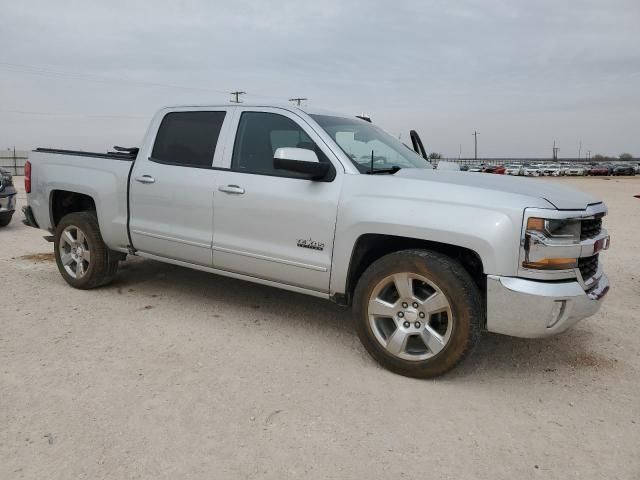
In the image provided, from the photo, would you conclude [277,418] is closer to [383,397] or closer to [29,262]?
[383,397]

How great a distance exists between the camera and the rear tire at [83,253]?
5281 millimetres

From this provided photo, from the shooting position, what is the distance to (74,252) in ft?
18.0

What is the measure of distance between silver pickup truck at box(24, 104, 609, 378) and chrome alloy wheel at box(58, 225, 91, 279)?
0.12 feet

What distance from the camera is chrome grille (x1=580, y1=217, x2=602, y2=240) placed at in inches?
131

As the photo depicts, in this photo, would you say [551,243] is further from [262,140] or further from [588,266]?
[262,140]

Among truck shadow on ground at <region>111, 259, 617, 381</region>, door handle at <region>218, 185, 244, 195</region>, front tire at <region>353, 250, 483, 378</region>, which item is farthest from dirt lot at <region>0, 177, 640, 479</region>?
door handle at <region>218, 185, 244, 195</region>

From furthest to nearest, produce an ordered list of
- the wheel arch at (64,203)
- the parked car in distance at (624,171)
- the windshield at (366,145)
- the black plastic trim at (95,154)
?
the parked car in distance at (624,171) < the wheel arch at (64,203) < the black plastic trim at (95,154) < the windshield at (366,145)

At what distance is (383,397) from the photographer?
3.30 m

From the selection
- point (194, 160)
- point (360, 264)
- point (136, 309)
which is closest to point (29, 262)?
point (136, 309)

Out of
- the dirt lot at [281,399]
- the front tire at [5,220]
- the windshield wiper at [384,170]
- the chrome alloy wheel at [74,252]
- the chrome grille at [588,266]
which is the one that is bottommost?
the dirt lot at [281,399]

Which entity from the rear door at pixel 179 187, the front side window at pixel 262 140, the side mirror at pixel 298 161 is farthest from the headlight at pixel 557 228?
the rear door at pixel 179 187

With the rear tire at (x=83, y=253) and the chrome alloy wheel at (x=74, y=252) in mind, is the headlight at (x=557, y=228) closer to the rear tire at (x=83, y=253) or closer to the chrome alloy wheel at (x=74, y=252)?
the rear tire at (x=83, y=253)

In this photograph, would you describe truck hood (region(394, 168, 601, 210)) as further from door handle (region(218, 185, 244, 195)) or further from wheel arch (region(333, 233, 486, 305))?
door handle (region(218, 185, 244, 195))

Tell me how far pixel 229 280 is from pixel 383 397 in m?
3.04
